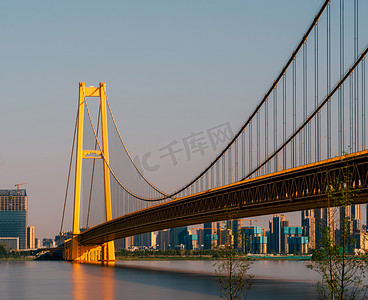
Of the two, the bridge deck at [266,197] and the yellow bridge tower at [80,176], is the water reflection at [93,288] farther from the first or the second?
the yellow bridge tower at [80,176]

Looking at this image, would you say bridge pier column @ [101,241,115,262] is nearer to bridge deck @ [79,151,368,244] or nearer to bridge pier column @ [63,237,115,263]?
bridge pier column @ [63,237,115,263]

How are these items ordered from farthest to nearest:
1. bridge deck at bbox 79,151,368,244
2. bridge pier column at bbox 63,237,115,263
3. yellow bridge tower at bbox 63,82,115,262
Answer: bridge pier column at bbox 63,237,115,263 → yellow bridge tower at bbox 63,82,115,262 → bridge deck at bbox 79,151,368,244

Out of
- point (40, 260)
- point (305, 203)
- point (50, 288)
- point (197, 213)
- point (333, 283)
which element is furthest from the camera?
point (40, 260)

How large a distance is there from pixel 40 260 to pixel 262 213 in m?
85.3

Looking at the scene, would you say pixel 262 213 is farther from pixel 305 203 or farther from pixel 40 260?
pixel 40 260

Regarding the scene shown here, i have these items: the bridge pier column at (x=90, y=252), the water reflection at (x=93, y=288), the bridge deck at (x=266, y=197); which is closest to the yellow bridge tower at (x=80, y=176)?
the bridge pier column at (x=90, y=252)

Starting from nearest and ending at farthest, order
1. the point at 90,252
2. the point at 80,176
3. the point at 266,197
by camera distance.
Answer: the point at 266,197 < the point at 80,176 < the point at 90,252

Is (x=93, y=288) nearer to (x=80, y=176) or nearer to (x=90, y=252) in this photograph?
(x=80, y=176)

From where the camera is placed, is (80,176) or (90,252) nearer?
(80,176)

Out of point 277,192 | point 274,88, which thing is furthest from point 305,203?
point 274,88

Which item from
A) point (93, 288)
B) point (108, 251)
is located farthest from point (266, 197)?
point (108, 251)

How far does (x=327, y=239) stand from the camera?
21.0 metres

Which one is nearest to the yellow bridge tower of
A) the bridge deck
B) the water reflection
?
the bridge deck

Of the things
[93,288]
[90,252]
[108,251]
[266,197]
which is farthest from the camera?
[90,252]
